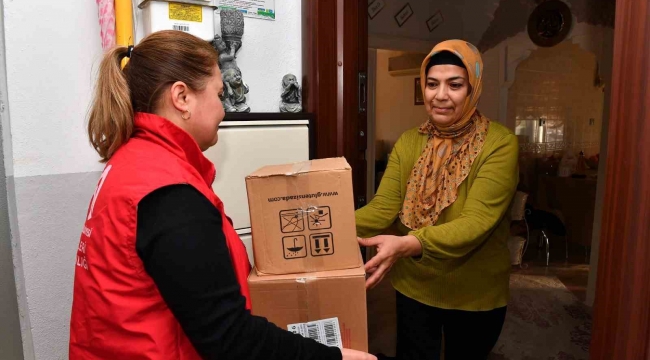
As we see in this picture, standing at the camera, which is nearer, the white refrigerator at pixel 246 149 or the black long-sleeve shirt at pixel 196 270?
the black long-sleeve shirt at pixel 196 270

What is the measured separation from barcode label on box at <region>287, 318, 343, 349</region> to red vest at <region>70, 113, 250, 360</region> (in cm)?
23

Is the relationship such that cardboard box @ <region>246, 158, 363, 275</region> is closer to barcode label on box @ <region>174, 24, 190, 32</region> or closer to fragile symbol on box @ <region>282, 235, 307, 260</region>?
fragile symbol on box @ <region>282, 235, 307, 260</region>

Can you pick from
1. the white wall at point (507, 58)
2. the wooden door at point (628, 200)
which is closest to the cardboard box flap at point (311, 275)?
the wooden door at point (628, 200)

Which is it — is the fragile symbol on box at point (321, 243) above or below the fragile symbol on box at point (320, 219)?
below

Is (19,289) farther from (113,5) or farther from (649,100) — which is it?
(649,100)

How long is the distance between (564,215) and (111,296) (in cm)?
488

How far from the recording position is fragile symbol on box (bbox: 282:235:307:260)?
967mm

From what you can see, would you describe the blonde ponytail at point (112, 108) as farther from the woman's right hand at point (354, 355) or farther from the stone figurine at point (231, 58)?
the stone figurine at point (231, 58)

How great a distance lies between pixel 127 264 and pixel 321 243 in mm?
377

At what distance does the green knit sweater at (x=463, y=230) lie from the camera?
4.32 ft

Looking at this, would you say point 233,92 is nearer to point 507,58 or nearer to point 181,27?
point 181,27

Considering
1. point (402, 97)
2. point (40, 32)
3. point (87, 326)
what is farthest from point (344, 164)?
point (402, 97)

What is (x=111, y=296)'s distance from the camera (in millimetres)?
777

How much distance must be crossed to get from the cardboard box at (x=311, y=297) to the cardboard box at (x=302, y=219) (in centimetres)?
3
